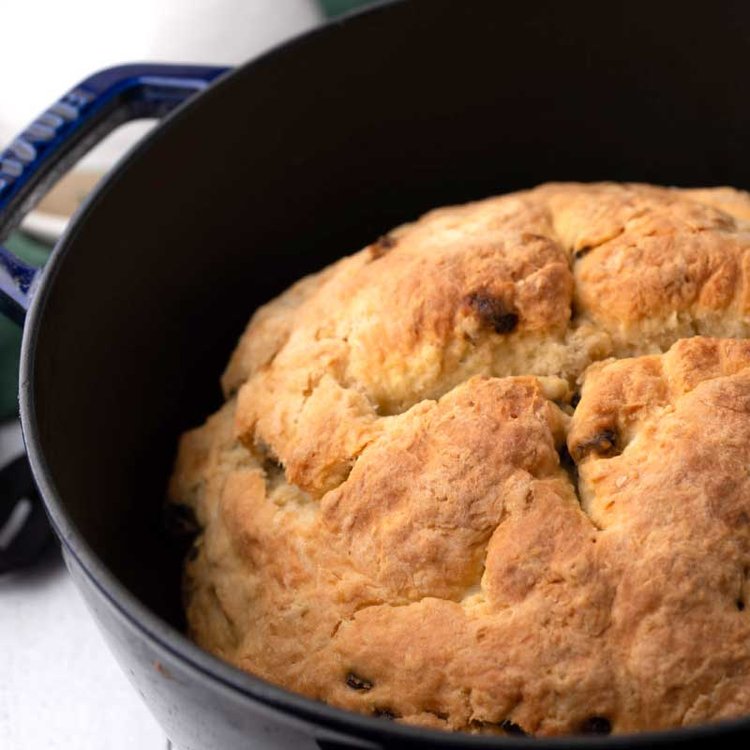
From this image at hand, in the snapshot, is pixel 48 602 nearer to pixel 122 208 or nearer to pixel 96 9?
pixel 122 208

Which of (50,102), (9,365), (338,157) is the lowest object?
(9,365)

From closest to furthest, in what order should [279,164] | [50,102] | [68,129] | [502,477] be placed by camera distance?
[502,477] → [68,129] → [279,164] → [50,102]

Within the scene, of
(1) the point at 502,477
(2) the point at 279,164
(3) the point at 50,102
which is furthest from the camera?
(3) the point at 50,102

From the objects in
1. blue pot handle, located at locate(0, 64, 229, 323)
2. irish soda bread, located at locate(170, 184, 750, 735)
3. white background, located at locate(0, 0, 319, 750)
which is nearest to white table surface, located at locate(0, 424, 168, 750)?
white background, located at locate(0, 0, 319, 750)

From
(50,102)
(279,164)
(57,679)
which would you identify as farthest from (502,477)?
(50,102)

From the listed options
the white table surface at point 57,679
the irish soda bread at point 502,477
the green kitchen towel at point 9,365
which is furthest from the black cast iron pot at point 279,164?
the green kitchen towel at point 9,365

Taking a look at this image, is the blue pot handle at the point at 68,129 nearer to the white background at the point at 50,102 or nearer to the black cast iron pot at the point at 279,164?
the black cast iron pot at the point at 279,164

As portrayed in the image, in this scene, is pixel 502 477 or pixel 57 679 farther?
pixel 57 679

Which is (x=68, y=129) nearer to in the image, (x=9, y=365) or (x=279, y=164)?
(x=279, y=164)

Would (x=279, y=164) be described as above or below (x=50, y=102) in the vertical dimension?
below
